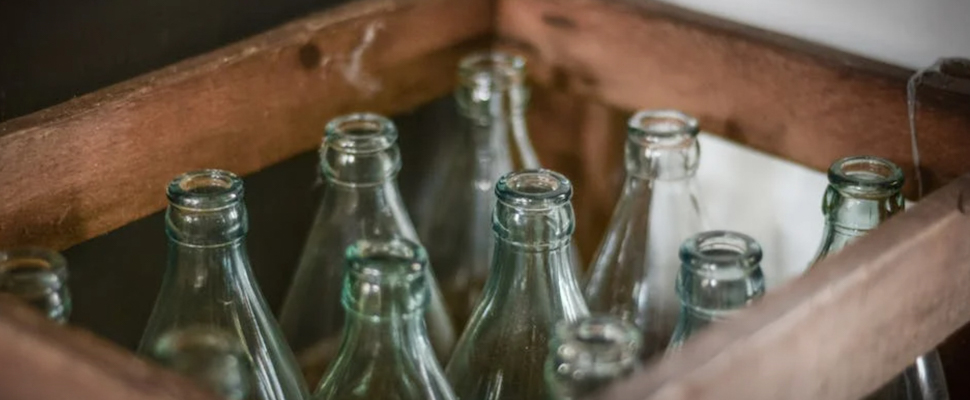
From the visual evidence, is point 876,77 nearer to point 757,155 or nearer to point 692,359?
point 757,155

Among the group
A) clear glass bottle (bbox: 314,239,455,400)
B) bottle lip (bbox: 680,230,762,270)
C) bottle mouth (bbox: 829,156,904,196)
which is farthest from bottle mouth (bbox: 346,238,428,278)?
bottle mouth (bbox: 829,156,904,196)

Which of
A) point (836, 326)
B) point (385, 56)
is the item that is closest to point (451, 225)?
point (385, 56)

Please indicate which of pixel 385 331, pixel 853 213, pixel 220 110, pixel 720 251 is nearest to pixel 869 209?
pixel 853 213

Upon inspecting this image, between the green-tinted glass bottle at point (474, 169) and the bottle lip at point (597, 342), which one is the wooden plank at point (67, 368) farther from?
the green-tinted glass bottle at point (474, 169)

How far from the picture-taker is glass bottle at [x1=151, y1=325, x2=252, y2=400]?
57 centimetres

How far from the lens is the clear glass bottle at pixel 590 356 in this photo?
48 centimetres

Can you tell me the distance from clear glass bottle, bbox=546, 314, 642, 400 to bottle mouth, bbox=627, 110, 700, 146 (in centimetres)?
24

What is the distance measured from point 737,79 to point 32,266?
0.40 m

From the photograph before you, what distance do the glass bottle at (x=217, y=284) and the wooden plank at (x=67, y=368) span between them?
0.12 m

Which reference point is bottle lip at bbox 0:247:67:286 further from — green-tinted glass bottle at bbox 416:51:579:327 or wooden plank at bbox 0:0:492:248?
green-tinted glass bottle at bbox 416:51:579:327

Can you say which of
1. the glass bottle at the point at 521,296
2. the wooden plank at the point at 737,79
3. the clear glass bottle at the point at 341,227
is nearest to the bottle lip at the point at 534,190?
the glass bottle at the point at 521,296

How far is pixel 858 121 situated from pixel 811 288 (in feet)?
0.87

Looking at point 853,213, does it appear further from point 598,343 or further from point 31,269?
point 31,269

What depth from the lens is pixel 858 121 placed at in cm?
72
